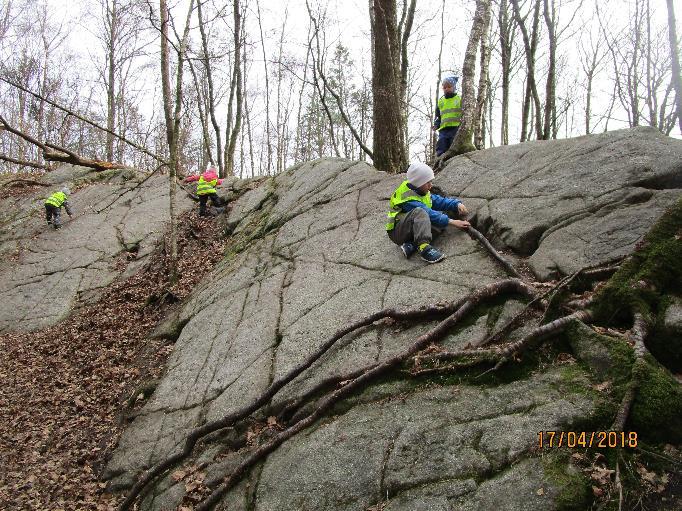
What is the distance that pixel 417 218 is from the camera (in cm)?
599

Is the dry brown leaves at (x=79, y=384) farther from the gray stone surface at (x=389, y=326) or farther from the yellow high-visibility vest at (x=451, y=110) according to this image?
the yellow high-visibility vest at (x=451, y=110)

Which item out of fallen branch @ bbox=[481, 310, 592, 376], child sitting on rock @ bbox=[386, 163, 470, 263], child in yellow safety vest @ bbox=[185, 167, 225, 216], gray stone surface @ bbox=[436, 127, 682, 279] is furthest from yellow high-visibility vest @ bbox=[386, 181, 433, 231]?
child in yellow safety vest @ bbox=[185, 167, 225, 216]

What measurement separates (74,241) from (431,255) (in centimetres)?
1172

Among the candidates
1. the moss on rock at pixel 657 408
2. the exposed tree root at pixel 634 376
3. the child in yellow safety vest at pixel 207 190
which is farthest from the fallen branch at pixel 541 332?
the child in yellow safety vest at pixel 207 190

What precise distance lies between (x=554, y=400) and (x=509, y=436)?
453 mm

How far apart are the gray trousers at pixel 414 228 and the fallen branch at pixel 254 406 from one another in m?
1.34

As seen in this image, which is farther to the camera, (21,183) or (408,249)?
(21,183)

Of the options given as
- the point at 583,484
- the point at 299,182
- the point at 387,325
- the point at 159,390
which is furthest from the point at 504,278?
the point at 299,182

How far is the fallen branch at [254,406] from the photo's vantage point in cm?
507

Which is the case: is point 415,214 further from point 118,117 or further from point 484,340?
point 118,117

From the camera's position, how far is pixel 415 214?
6008 mm
